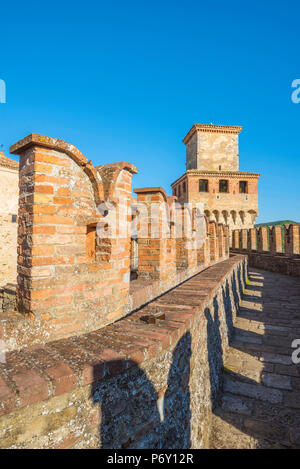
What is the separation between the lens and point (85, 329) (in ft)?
6.43

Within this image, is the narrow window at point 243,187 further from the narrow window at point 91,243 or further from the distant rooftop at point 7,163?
the narrow window at point 91,243

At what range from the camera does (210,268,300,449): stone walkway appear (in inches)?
97.1

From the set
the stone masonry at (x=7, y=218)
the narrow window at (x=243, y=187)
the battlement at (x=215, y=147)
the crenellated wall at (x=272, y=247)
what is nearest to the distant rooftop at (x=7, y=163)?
the stone masonry at (x=7, y=218)

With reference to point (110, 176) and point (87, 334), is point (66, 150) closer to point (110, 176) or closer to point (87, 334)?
point (110, 176)

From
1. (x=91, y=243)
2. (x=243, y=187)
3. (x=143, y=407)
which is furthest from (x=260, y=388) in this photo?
(x=243, y=187)

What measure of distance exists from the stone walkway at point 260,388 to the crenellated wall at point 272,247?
7.12 meters

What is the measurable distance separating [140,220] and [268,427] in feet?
9.52

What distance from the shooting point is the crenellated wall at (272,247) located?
12.2m

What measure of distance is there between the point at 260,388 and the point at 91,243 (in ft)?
9.54

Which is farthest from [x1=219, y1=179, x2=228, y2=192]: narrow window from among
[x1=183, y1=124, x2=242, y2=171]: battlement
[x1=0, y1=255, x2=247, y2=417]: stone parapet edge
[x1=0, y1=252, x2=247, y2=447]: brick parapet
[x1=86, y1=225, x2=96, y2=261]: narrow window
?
[x1=0, y1=255, x2=247, y2=417]: stone parapet edge

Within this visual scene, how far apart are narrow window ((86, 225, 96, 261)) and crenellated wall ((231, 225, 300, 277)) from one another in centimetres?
1190

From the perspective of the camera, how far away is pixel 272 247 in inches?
570

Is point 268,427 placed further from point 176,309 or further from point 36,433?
point 36,433
